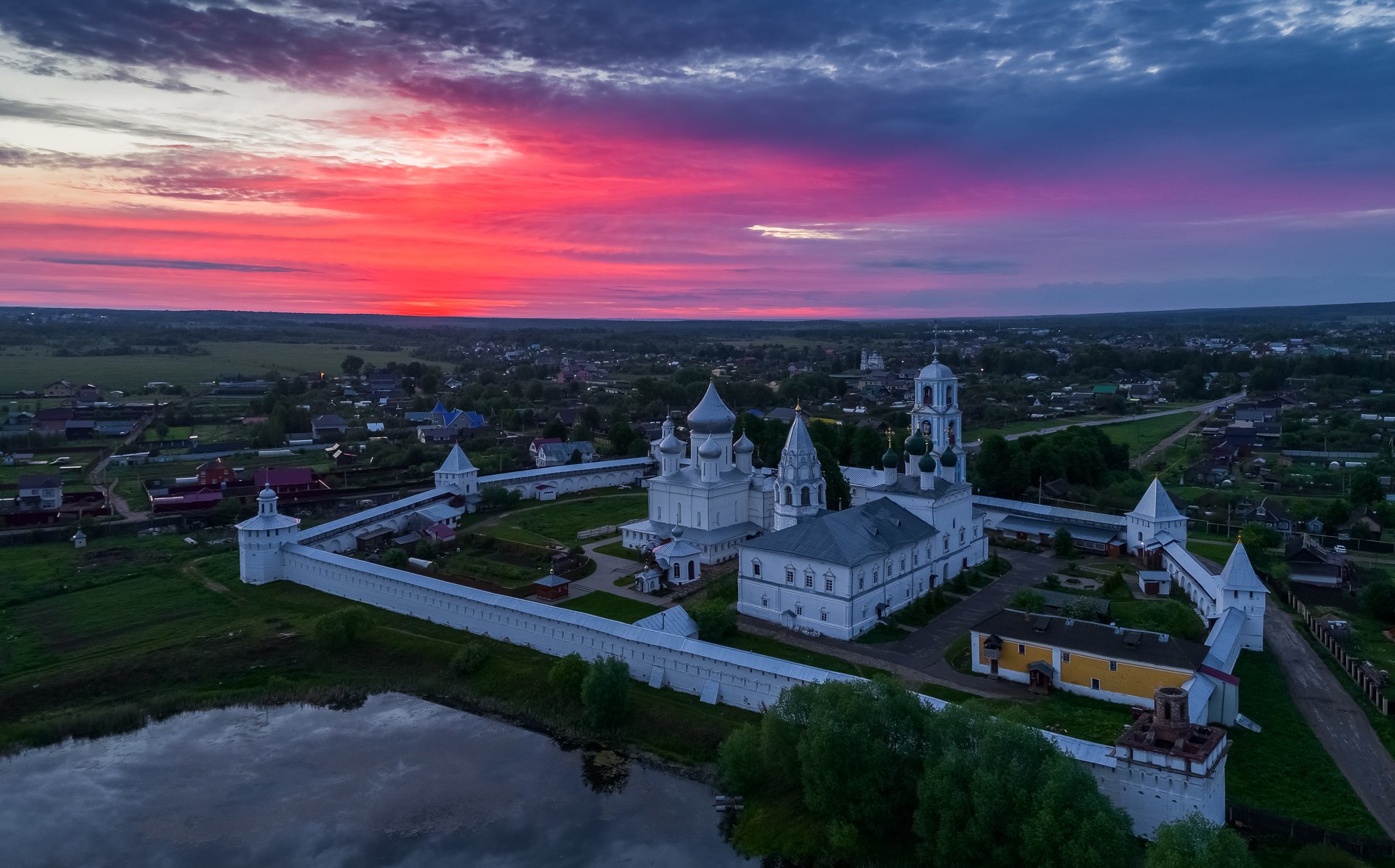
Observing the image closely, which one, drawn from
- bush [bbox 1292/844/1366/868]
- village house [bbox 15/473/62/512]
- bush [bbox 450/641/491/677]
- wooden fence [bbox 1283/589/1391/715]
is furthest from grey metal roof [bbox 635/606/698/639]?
village house [bbox 15/473/62/512]

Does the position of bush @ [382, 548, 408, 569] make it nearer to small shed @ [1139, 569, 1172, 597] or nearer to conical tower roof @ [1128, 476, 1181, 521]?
small shed @ [1139, 569, 1172, 597]

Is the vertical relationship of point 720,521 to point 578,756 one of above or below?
above

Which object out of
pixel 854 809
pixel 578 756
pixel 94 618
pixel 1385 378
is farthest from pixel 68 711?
pixel 1385 378

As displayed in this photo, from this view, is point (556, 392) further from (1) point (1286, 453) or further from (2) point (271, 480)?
(1) point (1286, 453)

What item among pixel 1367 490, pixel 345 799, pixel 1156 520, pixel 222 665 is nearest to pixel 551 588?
pixel 222 665

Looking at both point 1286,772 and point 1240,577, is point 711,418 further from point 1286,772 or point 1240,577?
point 1286,772
